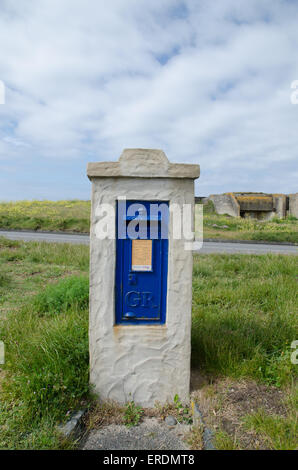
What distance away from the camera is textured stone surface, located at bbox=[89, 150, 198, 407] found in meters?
2.57

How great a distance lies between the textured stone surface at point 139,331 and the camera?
257 cm

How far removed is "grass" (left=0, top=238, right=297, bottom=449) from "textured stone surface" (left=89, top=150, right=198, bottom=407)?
0.97 ft

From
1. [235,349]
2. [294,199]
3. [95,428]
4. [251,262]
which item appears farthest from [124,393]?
[294,199]

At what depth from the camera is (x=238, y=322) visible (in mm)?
3779

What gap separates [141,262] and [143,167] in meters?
0.80

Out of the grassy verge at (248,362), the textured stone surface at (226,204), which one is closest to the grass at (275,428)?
the grassy verge at (248,362)

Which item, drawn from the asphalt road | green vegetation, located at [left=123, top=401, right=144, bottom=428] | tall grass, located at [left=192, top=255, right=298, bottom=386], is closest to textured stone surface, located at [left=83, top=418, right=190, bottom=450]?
green vegetation, located at [left=123, top=401, right=144, bottom=428]

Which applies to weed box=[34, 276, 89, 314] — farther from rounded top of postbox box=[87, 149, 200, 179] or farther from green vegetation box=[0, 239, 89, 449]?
rounded top of postbox box=[87, 149, 200, 179]

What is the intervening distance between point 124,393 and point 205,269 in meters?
4.53

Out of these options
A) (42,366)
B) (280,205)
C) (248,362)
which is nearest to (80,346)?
(42,366)

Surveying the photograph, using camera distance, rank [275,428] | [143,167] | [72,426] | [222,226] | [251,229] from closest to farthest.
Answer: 1. [275,428]
2. [72,426]
3. [143,167]
4. [251,229]
5. [222,226]

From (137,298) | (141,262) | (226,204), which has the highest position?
(226,204)

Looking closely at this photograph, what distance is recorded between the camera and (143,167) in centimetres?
253

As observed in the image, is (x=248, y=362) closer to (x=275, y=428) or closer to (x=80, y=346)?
(x=275, y=428)
